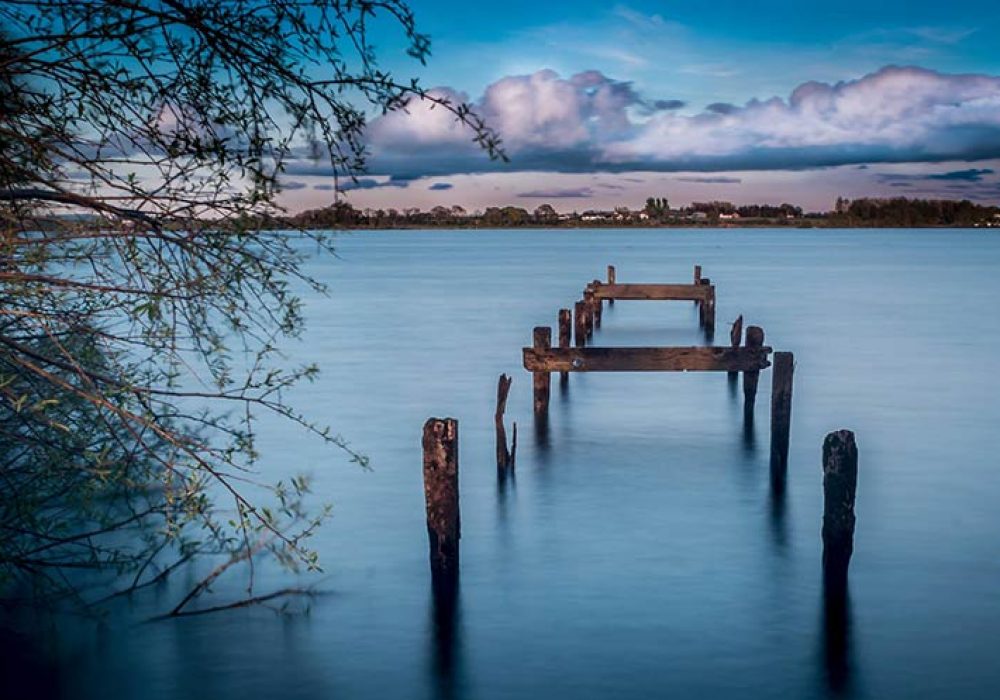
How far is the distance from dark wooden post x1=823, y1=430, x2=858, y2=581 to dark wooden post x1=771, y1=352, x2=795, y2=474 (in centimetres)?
435

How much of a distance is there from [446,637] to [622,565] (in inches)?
121

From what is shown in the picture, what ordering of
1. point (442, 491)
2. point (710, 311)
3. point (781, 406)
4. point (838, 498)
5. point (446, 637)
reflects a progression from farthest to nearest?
1. point (710, 311)
2. point (781, 406)
3. point (838, 498)
4. point (446, 637)
5. point (442, 491)

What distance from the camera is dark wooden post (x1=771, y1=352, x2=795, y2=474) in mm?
16594

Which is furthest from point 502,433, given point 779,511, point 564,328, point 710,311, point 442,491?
point 710,311

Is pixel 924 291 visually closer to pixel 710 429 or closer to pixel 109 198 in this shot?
pixel 710 429

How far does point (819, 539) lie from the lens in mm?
15055

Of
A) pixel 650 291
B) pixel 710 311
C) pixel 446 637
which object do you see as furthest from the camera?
pixel 710 311

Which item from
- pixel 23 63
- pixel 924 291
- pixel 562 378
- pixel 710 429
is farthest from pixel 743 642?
pixel 924 291

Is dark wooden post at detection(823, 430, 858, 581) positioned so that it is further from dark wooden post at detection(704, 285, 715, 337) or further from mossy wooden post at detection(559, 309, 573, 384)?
dark wooden post at detection(704, 285, 715, 337)

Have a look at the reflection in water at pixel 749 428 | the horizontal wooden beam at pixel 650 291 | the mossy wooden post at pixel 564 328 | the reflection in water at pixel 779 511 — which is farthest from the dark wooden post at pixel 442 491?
the horizontal wooden beam at pixel 650 291

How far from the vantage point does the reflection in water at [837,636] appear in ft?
35.1

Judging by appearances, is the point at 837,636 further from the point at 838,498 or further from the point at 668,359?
the point at 668,359

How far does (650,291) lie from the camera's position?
122 ft

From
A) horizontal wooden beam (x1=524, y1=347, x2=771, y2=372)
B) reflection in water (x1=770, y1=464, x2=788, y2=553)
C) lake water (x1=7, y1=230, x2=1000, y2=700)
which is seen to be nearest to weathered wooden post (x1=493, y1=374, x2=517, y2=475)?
lake water (x1=7, y1=230, x2=1000, y2=700)
